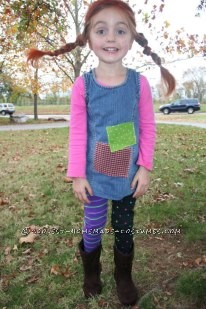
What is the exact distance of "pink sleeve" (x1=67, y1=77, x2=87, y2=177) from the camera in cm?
219

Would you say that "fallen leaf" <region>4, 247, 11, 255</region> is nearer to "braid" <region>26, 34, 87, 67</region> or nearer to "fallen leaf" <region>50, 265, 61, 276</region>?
"fallen leaf" <region>50, 265, 61, 276</region>

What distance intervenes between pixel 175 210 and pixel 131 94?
2191 millimetres

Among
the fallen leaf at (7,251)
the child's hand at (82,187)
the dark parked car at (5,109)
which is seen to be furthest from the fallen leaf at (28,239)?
the dark parked car at (5,109)

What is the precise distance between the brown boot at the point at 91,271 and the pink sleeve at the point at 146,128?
2.49 feet

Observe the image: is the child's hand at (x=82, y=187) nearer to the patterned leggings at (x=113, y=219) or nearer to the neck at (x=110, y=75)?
the patterned leggings at (x=113, y=219)

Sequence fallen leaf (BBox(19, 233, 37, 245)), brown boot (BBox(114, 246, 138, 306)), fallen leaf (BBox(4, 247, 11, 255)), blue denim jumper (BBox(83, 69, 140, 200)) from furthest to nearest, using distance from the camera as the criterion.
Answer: fallen leaf (BBox(19, 233, 37, 245)) < fallen leaf (BBox(4, 247, 11, 255)) < brown boot (BBox(114, 246, 138, 306)) < blue denim jumper (BBox(83, 69, 140, 200))

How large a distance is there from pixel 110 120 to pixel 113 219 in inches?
27.8

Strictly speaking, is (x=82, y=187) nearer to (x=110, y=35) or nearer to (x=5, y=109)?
(x=110, y=35)

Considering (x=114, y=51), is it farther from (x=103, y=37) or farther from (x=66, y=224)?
(x=66, y=224)

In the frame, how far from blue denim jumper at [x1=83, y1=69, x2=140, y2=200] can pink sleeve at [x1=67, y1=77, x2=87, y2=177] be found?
43 millimetres

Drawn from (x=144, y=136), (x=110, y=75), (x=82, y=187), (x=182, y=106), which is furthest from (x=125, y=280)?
(x=182, y=106)

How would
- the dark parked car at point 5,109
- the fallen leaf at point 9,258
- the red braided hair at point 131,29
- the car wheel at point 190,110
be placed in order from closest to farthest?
1. the red braided hair at point 131,29
2. the fallen leaf at point 9,258
3. the car wheel at point 190,110
4. the dark parked car at point 5,109

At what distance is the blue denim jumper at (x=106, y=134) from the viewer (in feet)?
7.14

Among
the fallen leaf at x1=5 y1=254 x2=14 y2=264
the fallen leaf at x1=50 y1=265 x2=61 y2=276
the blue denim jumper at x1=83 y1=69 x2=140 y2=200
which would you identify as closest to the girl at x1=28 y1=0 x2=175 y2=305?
the blue denim jumper at x1=83 y1=69 x2=140 y2=200
